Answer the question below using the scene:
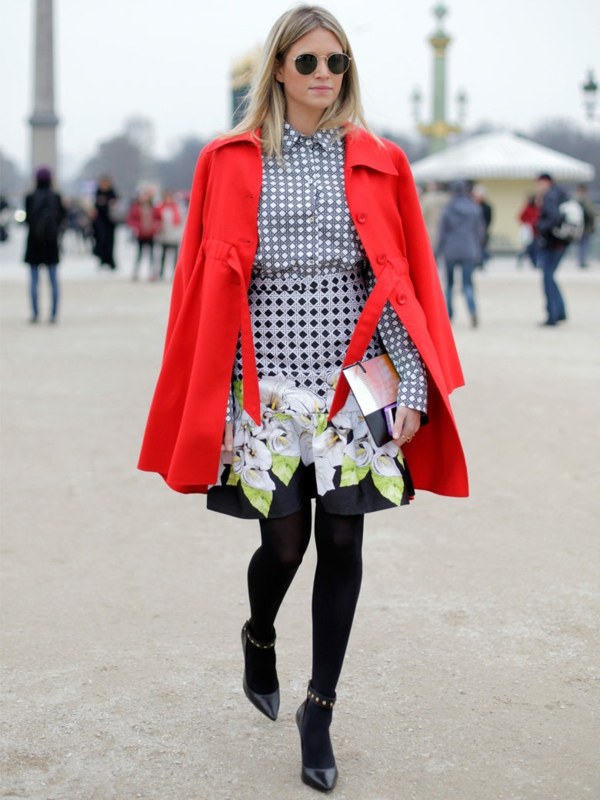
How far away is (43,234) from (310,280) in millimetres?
11503

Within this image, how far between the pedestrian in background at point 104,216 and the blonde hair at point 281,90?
66.1 ft

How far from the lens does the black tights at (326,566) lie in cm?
325

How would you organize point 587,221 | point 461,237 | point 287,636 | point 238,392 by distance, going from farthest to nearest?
point 587,221, point 461,237, point 287,636, point 238,392

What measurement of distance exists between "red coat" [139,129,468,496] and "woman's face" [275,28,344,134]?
0.12 metres

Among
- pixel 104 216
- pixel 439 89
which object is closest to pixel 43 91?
pixel 439 89

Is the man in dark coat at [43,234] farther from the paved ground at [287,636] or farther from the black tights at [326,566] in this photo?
the black tights at [326,566]

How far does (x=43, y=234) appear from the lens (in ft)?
47.0

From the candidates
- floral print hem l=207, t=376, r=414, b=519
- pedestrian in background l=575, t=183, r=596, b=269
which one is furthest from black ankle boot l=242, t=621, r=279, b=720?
pedestrian in background l=575, t=183, r=596, b=269

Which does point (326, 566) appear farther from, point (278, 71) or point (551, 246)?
point (551, 246)

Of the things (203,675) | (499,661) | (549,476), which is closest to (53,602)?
(203,675)

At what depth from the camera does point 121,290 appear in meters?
19.7

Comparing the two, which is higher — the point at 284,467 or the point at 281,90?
the point at 281,90

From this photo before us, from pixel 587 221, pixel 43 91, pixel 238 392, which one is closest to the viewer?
pixel 238 392

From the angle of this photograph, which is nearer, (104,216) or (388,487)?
(388,487)
